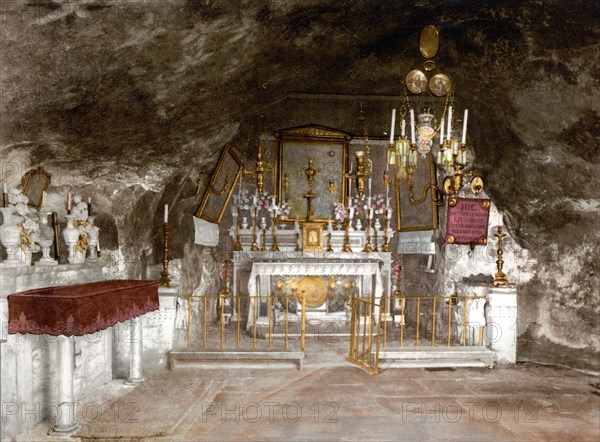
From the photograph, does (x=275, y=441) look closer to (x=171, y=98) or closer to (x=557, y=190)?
(x=171, y=98)

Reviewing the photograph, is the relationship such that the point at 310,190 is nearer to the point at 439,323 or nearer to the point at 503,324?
the point at 439,323

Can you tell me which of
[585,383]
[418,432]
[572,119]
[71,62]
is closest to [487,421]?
[418,432]

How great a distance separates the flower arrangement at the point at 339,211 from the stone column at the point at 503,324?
4265mm

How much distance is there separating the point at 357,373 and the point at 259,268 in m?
3.37

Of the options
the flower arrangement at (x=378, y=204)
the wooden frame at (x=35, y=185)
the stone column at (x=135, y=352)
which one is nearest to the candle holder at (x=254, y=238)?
the flower arrangement at (x=378, y=204)

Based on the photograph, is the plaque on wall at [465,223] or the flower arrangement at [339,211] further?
the flower arrangement at [339,211]

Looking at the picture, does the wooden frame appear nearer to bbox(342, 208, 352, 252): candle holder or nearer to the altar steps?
the altar steps

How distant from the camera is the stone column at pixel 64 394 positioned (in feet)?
17.8

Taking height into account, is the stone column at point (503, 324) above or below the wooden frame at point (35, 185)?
below

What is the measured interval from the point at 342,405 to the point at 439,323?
4784 mm

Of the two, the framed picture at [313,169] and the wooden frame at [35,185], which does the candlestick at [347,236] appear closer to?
the framed picture at [313,169]

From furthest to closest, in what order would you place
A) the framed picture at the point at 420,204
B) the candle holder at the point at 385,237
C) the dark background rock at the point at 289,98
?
1. the candle holder at the point at 385,237
2. the framed picture at the point at 420,204
3. the dark background rock at the point at 289,98

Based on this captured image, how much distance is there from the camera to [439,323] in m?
10.5

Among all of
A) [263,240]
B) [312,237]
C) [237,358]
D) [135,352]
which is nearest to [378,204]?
[312,237]
